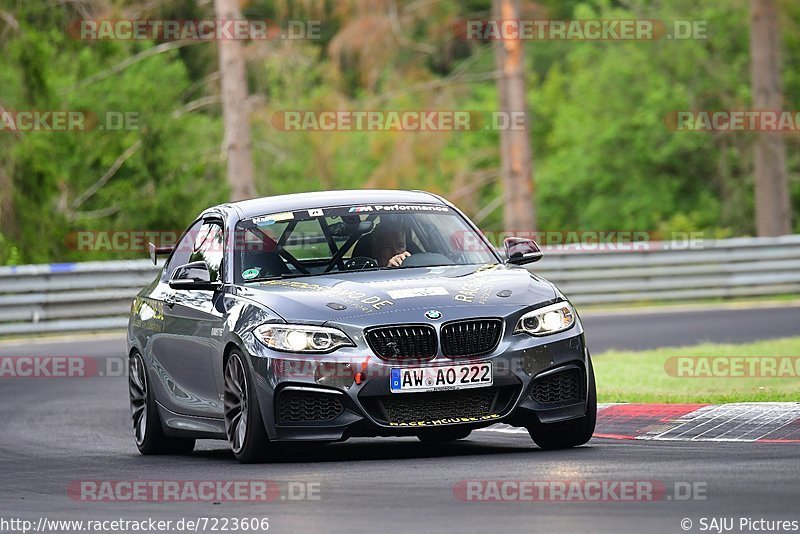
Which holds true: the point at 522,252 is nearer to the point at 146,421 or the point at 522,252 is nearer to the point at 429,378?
the point at 429,378

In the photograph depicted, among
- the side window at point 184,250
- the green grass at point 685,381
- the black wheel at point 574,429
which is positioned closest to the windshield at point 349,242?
the side window at point 184,250

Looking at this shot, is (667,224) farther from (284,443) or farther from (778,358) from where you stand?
(284,443)

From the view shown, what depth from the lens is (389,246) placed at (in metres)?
11.7

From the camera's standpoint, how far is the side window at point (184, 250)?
12.9 m

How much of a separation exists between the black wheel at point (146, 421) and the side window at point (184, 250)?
68cm

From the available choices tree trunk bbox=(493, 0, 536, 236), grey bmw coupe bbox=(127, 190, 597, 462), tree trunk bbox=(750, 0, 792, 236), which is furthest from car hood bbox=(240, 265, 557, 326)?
tree trunk bbox=(750, 0, 792, 236)

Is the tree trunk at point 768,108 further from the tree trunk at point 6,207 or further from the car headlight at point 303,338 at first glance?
the car headlight at point 303,338

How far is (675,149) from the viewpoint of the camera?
50.4 meters

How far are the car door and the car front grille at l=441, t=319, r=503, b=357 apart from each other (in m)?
1.58

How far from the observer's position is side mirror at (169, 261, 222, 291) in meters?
11.5

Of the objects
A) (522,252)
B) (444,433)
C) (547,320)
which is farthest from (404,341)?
(522,252)

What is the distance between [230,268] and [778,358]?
7.64 meters

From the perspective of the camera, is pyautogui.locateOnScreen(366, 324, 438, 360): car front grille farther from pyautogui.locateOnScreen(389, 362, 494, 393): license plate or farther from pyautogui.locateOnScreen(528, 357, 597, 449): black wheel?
pyautogui.locateOnScreen(528, 357, 597, 449): black wheel

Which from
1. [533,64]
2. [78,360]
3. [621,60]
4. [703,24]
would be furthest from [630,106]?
[78,360]
